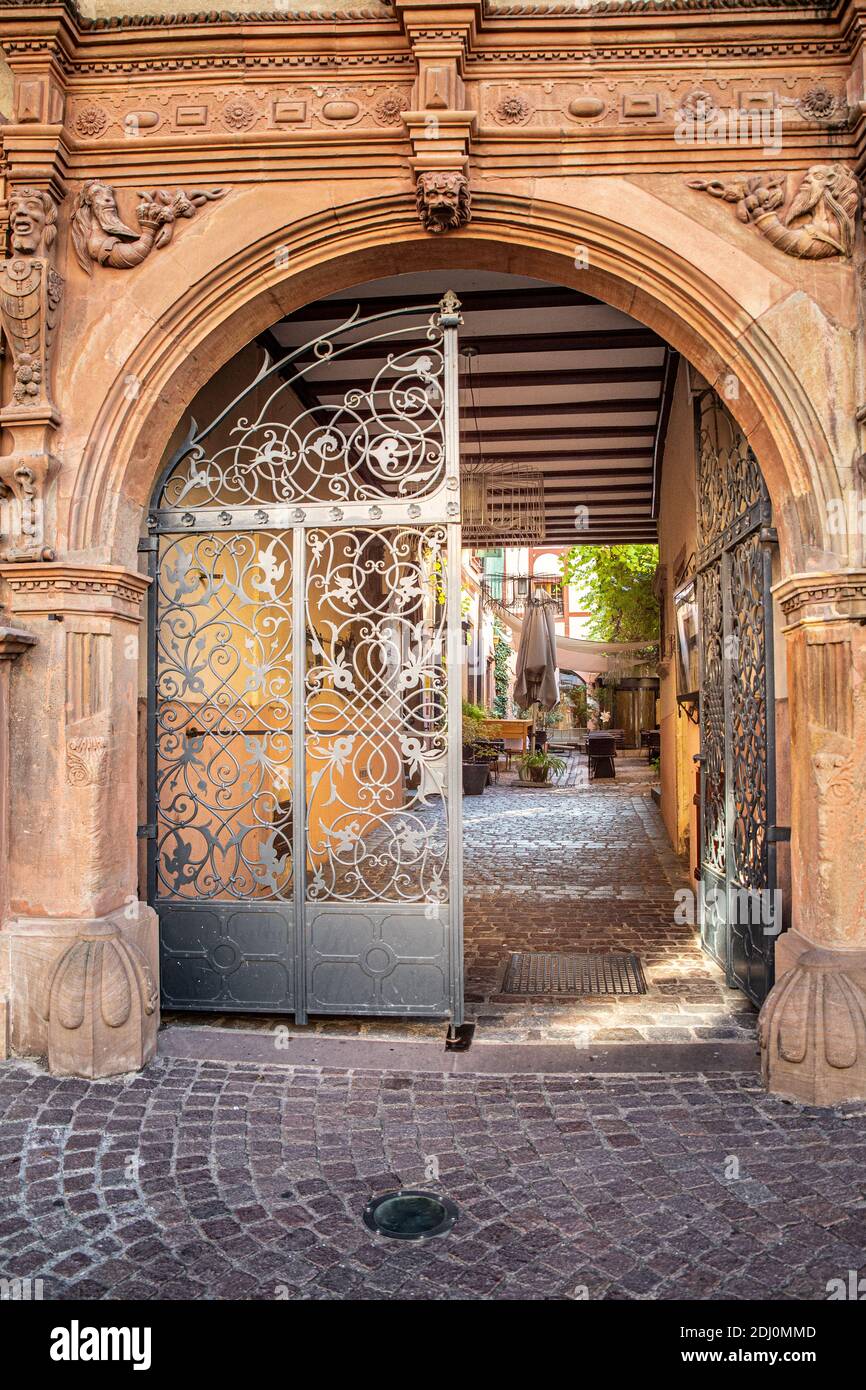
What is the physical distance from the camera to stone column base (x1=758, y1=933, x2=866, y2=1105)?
152 inches

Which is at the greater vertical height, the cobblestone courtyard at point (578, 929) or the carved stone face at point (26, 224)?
the carved stone face at point (26, 224)

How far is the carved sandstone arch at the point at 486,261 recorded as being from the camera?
4.23 meters

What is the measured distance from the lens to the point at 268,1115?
380 centimetres

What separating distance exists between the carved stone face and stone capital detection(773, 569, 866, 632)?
3.75 meters

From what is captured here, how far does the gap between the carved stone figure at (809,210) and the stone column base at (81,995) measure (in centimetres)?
434

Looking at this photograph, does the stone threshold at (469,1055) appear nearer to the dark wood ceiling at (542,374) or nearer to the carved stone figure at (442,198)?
the dark wood ceiling at (542,374)

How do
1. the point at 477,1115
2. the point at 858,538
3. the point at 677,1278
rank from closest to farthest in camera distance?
the point at 677,1278 → the point at 477,1115 → the point at 858,538

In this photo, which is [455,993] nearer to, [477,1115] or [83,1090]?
[477,1115]

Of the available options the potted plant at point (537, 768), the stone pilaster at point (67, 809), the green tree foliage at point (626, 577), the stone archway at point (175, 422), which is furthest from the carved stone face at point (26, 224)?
the green tree foliage at point (626, 577)

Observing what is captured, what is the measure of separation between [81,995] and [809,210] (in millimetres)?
4759

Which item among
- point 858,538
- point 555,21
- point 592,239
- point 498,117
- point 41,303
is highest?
point 555,21

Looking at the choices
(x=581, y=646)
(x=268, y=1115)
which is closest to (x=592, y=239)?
(x=268, y=1115)

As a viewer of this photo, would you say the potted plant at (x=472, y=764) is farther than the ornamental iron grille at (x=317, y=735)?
Yes

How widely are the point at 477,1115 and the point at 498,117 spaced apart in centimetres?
442
